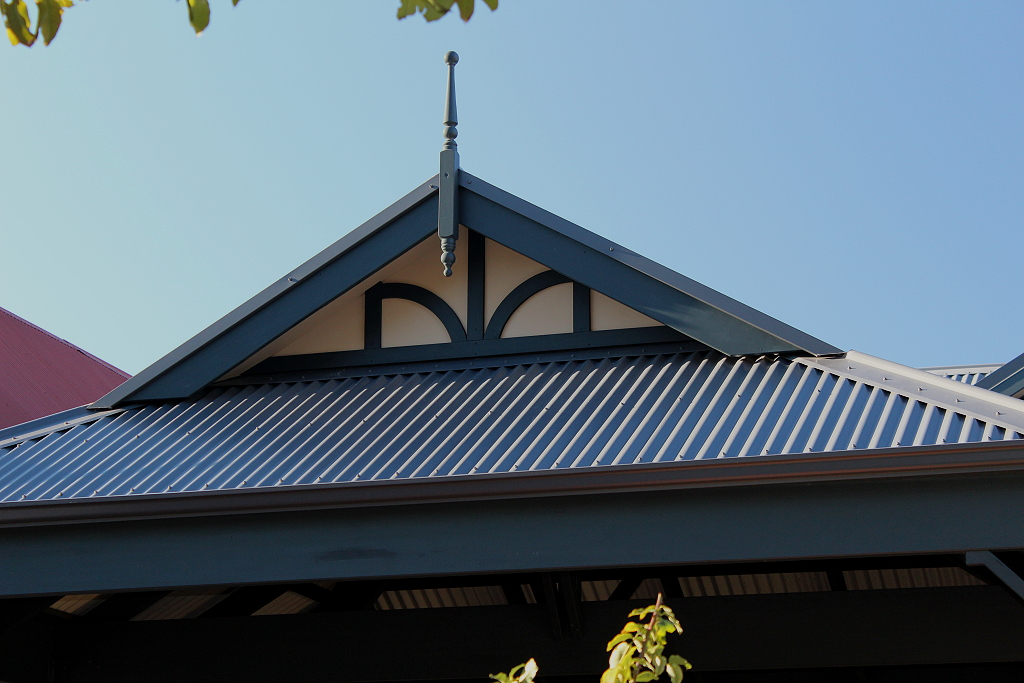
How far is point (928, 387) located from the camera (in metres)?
5.61

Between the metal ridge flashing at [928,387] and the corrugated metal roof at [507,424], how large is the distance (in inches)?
0.4

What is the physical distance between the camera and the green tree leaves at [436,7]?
10.1ft

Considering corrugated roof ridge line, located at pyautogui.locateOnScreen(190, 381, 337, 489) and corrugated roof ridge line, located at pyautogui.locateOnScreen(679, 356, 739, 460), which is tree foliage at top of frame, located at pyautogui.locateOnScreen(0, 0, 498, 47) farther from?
corrugated roof ridge line, located at pyautogui.locateOnScreen(190, 381, 337, 489)

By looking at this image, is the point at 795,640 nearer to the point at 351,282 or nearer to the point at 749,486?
the point at 749,486

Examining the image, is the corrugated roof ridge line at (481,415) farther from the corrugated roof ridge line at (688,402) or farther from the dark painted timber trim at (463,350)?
the corrugated roof ridge line at (688,402)

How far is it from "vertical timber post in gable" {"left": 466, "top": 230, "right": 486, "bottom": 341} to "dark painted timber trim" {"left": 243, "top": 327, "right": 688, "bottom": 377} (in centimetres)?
11

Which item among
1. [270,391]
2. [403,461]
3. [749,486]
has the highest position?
[270,391]

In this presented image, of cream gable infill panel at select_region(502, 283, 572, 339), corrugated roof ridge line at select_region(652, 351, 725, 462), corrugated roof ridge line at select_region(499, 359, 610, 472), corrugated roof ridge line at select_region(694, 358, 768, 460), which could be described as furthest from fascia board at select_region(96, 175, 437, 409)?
corrugated roof ridge line at select_region(694, 358, 768, 460)

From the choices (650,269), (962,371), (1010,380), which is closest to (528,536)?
(650,269)

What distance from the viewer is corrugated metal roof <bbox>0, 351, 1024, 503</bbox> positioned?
17.2 feet

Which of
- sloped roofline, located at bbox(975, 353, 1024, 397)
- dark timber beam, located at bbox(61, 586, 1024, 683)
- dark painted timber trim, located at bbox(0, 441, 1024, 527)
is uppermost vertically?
sloped roofline, located at bbox(975, 353, 1024, 397)

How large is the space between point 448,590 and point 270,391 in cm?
277

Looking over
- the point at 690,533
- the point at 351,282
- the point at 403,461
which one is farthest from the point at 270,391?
the point at 690,533

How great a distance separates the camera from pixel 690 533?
4.96 metres
